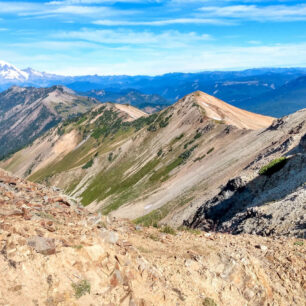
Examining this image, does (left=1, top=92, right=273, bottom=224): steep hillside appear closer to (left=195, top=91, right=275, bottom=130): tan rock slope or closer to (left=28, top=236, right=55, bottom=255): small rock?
(left=195, top=91, right=275, bottom=130): tan rock slope

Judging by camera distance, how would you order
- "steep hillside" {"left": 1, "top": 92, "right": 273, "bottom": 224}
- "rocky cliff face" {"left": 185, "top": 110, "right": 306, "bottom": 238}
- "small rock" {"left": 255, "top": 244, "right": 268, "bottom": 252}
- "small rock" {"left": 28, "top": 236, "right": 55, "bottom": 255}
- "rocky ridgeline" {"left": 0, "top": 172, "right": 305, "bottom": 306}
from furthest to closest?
"steep hillside" {"left": 1, "top": 92, "right": 273, "bottom": 224}, "rocky cliff face" {"left": 185, "top": 110, "right": 306, "bottom": 238}, "small rock" {"left": 255, "top": 244, "right": 268, "bottom": 252}, "small rock" {"left": 28, "top": 236, "right": 55, "bottom": 255}, "rocky ridgeline" {"left": 0, "top": 172, "right": 305, "bottom": 306}

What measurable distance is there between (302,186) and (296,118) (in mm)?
49828

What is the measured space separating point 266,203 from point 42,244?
83.5 ft

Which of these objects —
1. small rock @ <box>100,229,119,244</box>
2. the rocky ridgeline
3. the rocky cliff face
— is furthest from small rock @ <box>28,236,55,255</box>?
the rocky cliff face

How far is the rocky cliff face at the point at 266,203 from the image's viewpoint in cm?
2598

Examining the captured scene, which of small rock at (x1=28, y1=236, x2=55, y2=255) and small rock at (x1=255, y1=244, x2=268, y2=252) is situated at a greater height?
small rock at (x1=28, y1=236, x2=55, y2=255)

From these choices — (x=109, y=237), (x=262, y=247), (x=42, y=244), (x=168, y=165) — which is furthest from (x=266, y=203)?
(x=168, y=165)

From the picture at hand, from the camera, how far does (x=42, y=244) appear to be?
1370 centimetres

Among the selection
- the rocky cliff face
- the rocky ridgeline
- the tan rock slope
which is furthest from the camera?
the tan rock slope

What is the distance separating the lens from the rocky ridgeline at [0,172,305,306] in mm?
12539

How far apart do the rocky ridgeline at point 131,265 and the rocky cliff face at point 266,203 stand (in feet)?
20.4

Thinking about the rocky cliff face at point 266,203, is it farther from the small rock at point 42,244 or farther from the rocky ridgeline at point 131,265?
the small rock at point 42,244

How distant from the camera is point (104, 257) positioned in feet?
46.9

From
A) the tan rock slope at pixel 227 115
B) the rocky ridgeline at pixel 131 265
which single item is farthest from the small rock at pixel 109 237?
the tan rock slope at pixel 227 115
